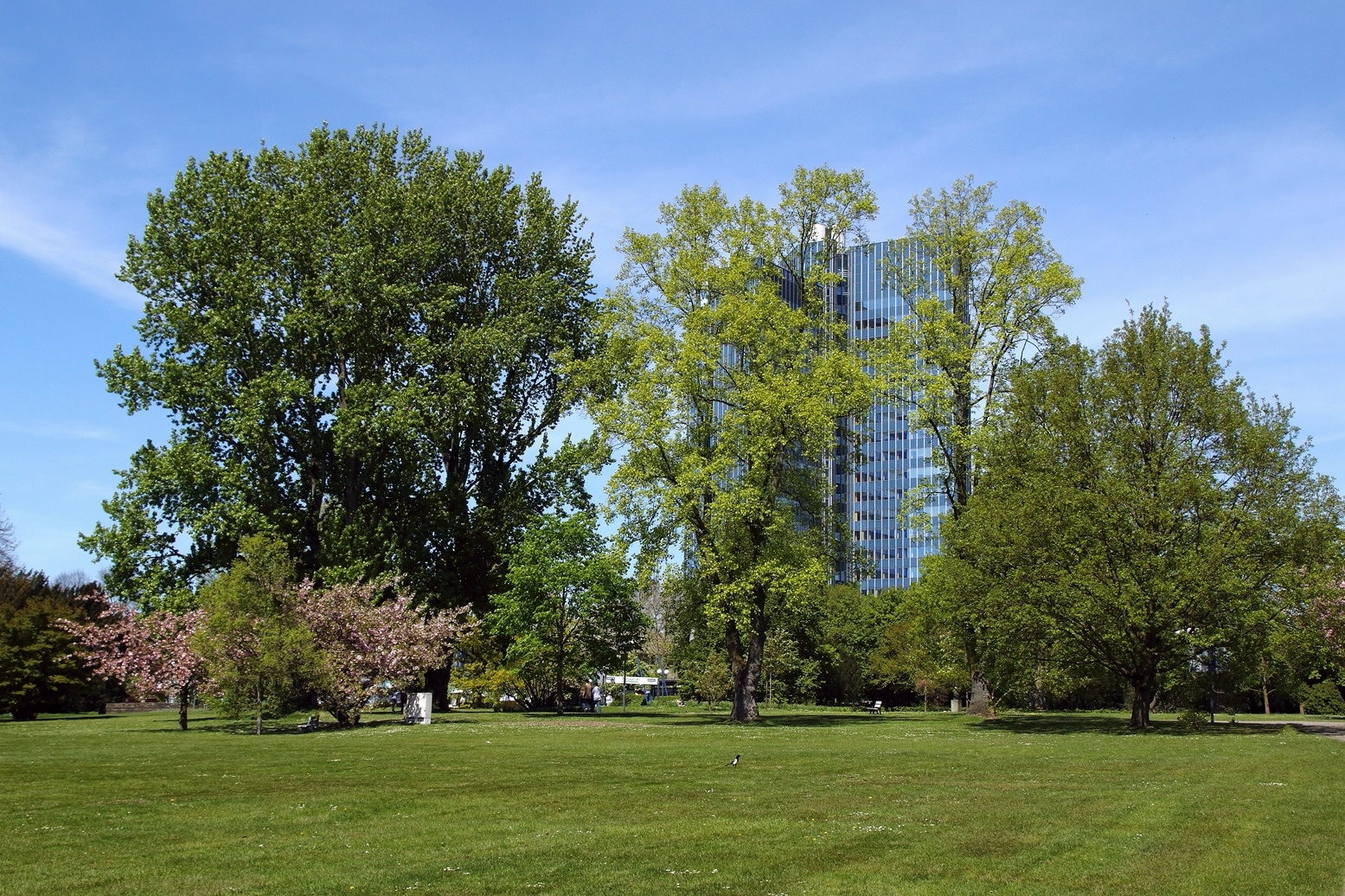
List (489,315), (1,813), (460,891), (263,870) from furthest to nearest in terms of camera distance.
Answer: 1. (489,315)
2. (1,813)
3. (263,870)
4. (460,891)

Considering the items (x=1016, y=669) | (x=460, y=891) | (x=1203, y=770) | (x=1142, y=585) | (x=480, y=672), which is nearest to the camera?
(x=460, y=891)

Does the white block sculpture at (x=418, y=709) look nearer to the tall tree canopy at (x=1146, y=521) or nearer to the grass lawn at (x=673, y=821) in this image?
the grass lawn at (x=673, y=821)

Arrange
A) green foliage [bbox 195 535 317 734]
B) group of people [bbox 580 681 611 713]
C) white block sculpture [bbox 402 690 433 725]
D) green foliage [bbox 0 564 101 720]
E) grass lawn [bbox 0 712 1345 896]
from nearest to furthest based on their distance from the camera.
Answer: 1. grass lawn [bbox 0 712 1345 896]
2. green foliage [bbox 195 535 317 734]
3. white block sculpture [bbox 402 690 433 725]
4. green foliage [bbox 0 564 101 720]
5. group of people [bbox 580 681 611 713]

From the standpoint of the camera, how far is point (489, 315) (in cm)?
4991

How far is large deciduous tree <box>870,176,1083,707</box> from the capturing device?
4412 centimetres

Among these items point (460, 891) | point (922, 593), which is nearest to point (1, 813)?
point (460, 891)

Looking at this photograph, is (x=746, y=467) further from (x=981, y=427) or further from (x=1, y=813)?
(x=1, y=813)

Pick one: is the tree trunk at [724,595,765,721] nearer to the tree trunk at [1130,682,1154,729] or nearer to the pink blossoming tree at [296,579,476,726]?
the pink blossoming tree at [296,579,476,726]

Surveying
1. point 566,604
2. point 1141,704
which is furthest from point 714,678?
point 1141,704

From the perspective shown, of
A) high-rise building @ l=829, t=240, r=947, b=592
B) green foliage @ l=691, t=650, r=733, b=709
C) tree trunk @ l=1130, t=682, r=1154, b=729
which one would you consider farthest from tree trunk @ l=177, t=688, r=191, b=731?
high-rise building @ l=829, t=240, r=947, b=592

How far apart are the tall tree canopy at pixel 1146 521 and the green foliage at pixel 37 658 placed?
40.2 m

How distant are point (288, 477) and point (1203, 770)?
123 ft

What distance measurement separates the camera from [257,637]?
116ft

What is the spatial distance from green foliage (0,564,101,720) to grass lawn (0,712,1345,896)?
2786 centimetres
